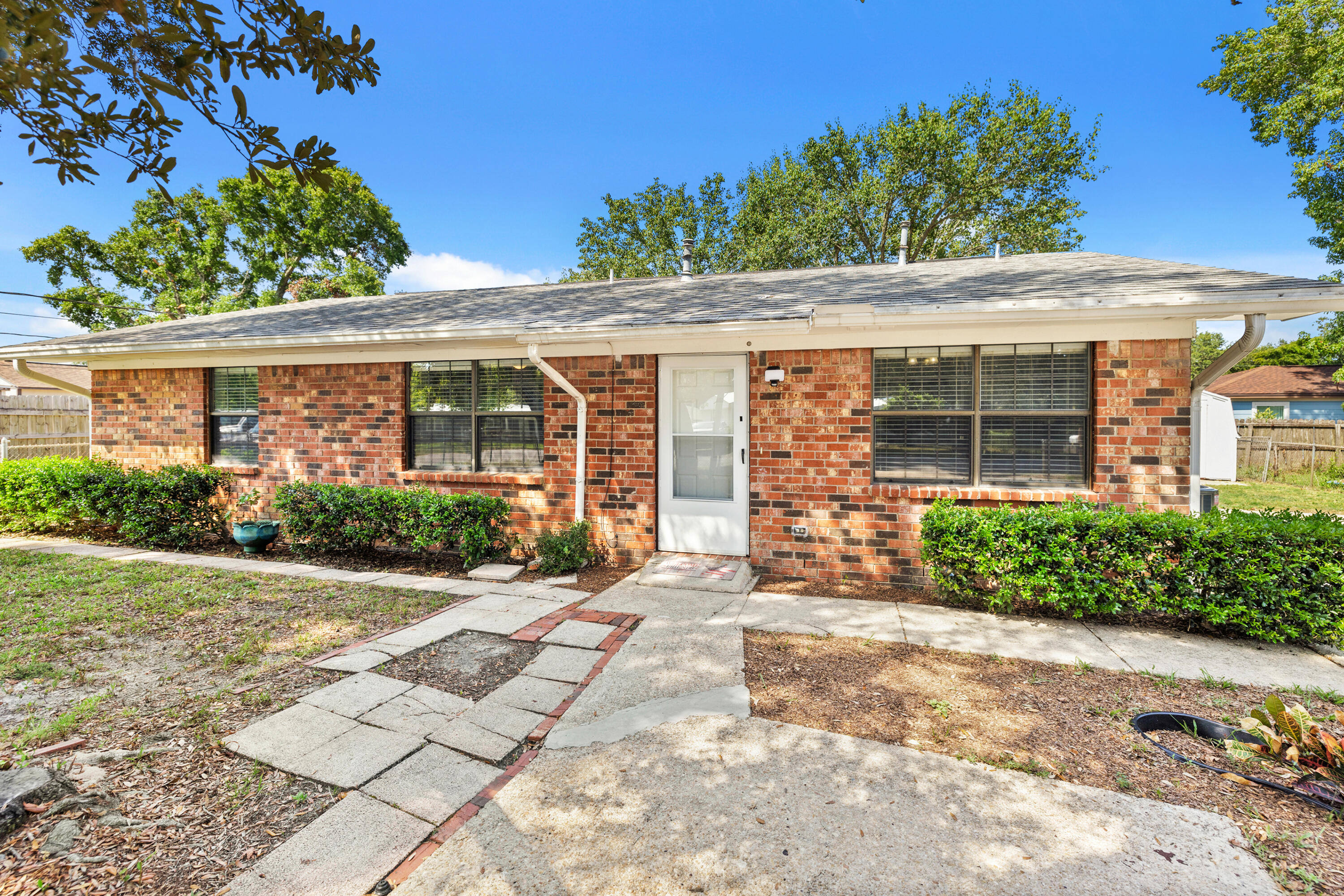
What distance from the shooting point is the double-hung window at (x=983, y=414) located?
4895 millimetres

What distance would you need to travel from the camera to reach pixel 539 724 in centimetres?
281

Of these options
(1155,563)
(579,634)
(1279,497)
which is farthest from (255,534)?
(1279,497)

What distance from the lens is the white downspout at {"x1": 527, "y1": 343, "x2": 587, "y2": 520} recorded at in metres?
5.56

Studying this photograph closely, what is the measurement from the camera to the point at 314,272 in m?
25.2

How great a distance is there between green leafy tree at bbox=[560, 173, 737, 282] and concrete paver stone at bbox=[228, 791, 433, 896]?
21395mm

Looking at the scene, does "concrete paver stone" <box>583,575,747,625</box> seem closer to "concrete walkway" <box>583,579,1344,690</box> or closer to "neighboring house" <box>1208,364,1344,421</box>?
"concrete walkway" <box>583,579,1344,690</box>

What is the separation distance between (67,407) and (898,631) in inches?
852

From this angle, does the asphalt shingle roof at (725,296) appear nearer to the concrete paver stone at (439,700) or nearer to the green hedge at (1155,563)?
the green hedge at (1155,563)

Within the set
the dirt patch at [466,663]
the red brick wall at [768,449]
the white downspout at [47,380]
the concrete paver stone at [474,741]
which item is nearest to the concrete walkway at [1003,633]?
the red brick wall at [768,449]

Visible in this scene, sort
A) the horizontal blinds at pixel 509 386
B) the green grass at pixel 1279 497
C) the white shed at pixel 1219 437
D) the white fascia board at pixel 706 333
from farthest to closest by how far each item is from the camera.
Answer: the green grass at pixel 1279 497
the white shed at pixel 1219 437
the horizontal blinds at pixel 509 386
the white fascia board at pixel 706 333

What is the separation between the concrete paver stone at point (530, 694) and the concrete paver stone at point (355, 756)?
462 millimetres

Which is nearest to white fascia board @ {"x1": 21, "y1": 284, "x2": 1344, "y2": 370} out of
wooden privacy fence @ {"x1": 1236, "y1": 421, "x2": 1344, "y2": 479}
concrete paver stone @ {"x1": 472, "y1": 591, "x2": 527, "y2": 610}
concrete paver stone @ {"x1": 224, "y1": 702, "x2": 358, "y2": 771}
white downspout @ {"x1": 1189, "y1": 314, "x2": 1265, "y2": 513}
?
white downspout @ {"x1": 1189, "y1": 314, "x2": 1265, "y2": 513}

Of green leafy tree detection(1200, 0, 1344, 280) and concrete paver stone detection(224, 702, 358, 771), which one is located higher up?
green leafy tree detection(1200, 0, 1344, 280)

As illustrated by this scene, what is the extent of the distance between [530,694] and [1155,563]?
170 inches
